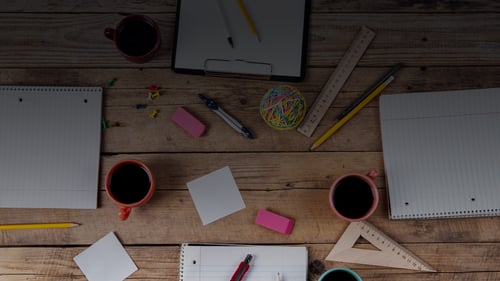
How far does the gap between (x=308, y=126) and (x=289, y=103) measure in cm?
8

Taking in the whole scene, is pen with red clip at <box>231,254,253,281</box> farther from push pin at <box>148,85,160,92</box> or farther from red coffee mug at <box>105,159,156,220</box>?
push pin at <box>148,85,160,92</box>

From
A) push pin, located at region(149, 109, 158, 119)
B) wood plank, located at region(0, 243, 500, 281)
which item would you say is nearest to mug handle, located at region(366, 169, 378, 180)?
wood plank, located at region(0, 243, 500, 281)

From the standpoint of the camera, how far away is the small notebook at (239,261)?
1.07 metres

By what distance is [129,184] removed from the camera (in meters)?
1.03

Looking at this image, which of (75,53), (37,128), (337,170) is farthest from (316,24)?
(37,128)

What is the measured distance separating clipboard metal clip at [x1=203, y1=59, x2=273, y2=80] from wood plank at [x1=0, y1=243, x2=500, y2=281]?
1.44 feet

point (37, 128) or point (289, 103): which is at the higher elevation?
point (37, 128)

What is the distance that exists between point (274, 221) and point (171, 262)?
0.27 meters

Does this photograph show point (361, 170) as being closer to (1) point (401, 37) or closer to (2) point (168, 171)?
(1) point (401, 37)

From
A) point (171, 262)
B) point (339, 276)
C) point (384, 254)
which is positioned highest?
point (171, 262)

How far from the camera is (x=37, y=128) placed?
3.60 ft

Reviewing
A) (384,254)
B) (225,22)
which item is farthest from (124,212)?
(384,254)

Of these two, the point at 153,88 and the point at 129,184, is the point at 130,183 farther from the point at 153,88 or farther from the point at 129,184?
the point at 153,88

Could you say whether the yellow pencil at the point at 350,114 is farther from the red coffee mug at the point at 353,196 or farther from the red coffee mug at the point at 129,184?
the red coffee mug at the point at 129,184
